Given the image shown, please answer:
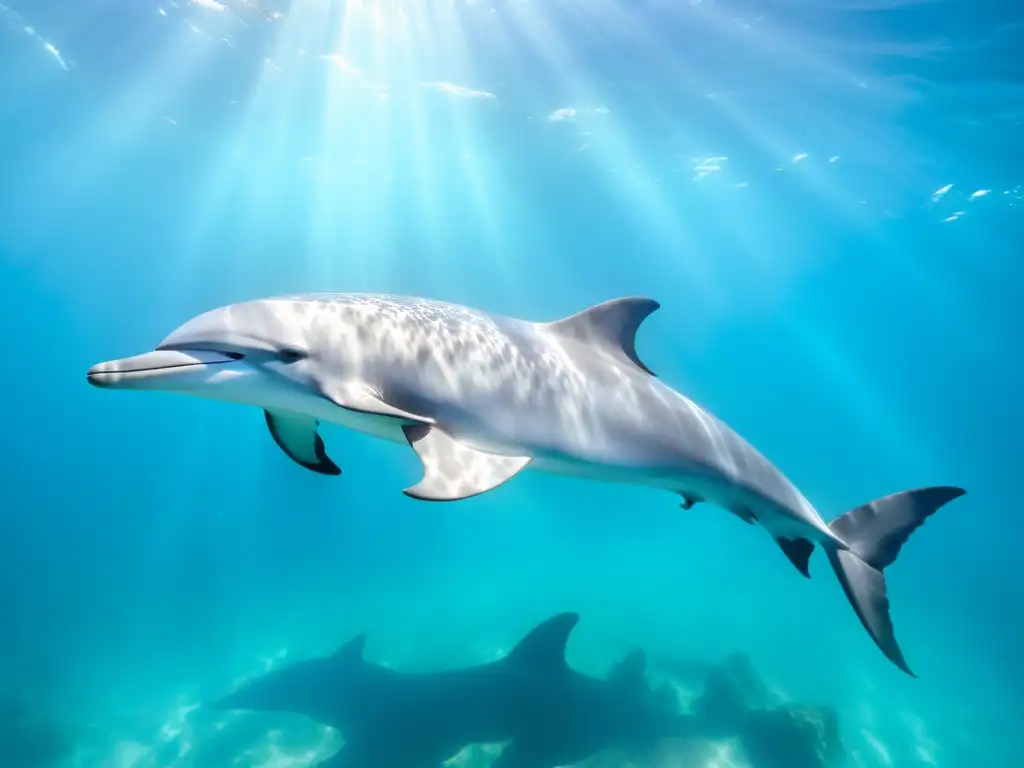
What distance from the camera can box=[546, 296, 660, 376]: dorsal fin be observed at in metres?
5.55

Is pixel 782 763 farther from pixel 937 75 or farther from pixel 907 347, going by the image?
pixel 907 347

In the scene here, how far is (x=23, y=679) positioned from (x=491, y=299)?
42.5 m

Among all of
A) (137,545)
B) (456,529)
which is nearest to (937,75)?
(456,529)

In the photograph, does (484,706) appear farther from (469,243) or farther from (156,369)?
(469,243)

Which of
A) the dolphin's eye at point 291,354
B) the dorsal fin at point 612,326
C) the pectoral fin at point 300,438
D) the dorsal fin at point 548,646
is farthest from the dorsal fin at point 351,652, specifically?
the dolphin's eye at point 291,354

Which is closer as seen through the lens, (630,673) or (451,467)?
(451,467)

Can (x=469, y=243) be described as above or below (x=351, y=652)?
above

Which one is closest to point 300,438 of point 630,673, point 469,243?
point 630,673

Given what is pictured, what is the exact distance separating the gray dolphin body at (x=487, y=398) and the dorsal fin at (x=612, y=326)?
14 millimetres

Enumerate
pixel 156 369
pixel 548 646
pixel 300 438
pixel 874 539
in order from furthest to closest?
pixel 548 646, pixel 874 539, pixel 300 438, pixel 156 369

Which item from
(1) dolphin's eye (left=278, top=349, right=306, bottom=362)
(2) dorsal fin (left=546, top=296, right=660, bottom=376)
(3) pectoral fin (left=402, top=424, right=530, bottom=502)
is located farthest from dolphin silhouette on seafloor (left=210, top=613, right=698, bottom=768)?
(1) dolphin's eye (left=278, top=349, right=306, bottom=362)

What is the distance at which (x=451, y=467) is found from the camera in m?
3.51

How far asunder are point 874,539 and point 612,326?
12.7 ft

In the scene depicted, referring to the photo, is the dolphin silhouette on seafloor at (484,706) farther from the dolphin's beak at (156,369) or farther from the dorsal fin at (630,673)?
the dolphin's beak at (156,369)
